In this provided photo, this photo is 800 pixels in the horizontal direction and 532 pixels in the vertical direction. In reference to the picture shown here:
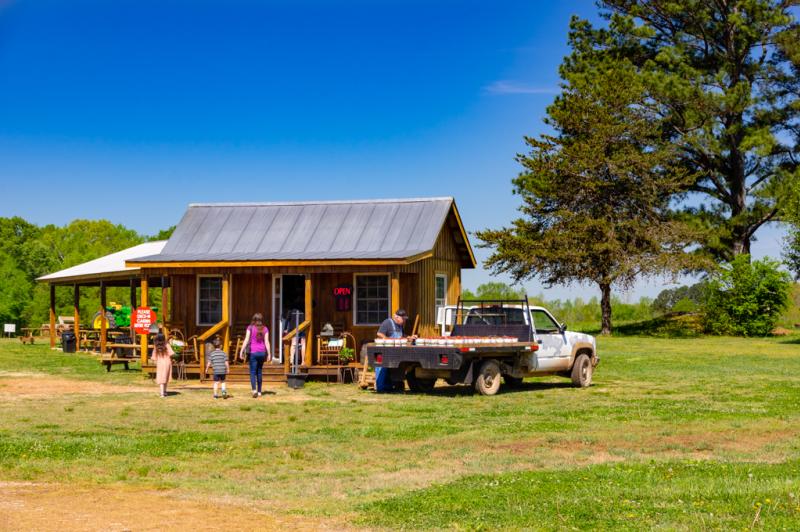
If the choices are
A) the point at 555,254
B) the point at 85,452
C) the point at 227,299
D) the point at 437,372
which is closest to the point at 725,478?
the point at 85,452

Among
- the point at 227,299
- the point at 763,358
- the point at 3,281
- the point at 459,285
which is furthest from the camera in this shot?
the point at 3,281

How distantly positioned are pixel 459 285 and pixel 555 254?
17.2m

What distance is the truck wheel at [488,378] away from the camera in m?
19.3

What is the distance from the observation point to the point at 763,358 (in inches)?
1218

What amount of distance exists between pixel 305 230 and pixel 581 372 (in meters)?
8.36

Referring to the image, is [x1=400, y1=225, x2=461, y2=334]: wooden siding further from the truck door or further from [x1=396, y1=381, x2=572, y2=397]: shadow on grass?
the truck door

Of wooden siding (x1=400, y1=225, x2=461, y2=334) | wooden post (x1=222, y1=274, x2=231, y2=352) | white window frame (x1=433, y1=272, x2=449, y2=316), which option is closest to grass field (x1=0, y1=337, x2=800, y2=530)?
wooden post (x1=222, y1=274, x2=231, y2=352)

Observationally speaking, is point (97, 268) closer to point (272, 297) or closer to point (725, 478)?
point (272, 297)

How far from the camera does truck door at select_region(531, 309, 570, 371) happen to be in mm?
20406

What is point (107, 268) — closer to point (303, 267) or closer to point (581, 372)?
point (303, 267)

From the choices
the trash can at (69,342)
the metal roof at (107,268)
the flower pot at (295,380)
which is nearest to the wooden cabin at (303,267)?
the flower pot at (295,380)

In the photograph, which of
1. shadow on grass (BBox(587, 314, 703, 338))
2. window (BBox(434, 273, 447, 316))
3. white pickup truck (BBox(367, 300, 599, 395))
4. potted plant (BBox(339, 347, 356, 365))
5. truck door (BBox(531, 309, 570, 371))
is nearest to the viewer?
white pickup truck (BBox(367, 300, 599, 395))

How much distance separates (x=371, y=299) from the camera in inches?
984

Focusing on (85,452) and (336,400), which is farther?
(336,400)
